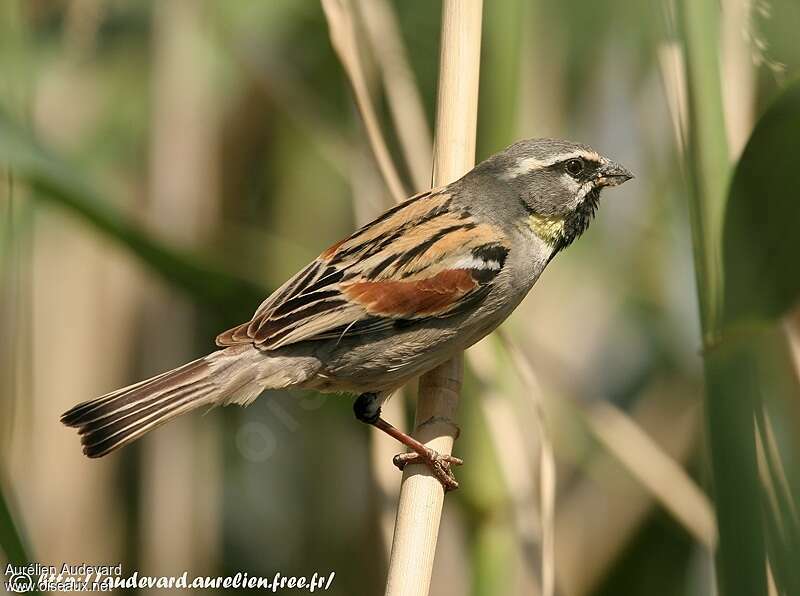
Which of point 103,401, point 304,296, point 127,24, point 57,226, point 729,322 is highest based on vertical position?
point 127,24

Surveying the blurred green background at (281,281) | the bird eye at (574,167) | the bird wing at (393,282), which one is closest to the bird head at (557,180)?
the bird eye at (574,167)

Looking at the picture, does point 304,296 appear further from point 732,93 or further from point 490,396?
point 732,93

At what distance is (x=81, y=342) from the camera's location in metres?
3.87

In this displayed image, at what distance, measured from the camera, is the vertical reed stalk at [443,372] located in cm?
204

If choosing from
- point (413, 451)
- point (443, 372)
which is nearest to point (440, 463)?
point (413, 451)

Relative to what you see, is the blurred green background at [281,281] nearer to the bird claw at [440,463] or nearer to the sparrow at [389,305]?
the sparrow at [389,305]

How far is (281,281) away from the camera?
11.3ft

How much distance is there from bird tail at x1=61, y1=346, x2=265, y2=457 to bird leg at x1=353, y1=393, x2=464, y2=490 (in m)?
0.33

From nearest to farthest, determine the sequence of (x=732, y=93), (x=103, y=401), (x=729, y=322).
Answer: (x=729, y=322), (x=103, y=401), (x=732, y=93)

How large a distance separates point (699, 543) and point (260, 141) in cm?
241

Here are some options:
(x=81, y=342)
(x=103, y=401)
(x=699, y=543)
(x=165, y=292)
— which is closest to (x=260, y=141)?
(x=165, y=292)

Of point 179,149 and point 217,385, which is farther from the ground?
point 179,149

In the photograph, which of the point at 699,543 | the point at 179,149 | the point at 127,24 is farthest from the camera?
the point at 127,24

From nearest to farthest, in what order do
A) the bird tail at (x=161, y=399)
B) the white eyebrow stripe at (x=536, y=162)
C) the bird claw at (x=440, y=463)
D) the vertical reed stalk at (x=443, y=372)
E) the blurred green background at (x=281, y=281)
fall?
the vertical reed stalk at (x=443, y=372) < the bird claw at (x=440, y=463) < the bird tail at (x=161, y=399) < the white eyebrow stripe at (x=536, y=162) < the blurred green background at (x=281, y=281)
